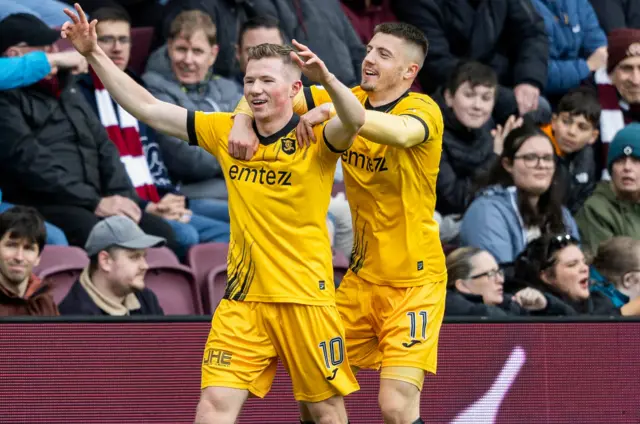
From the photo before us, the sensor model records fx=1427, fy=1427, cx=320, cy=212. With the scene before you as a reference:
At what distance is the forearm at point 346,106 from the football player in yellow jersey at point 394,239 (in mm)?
552

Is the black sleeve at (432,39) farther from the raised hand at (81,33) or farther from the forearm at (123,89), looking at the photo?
the raised hand at (81,33)

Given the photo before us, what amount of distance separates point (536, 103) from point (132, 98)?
18.4 ft

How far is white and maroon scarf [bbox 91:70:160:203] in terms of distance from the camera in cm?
996

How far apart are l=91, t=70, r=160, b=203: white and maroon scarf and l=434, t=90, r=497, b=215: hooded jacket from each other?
2.09 m

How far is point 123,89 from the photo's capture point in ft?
22.3

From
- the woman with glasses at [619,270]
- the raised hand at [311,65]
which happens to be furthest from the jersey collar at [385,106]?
the woman with glasses at [619,270]

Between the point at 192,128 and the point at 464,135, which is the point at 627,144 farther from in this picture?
the point at 192,128

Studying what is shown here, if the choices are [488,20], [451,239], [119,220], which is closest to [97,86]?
[119,220]

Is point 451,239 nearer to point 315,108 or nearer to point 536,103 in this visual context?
point 536,103

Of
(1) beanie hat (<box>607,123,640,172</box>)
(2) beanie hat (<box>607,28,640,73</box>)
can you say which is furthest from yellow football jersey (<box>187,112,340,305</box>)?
(2) beanie hat (<box>607,28,640,73</box>)

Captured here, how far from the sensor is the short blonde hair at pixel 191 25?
33.6ft

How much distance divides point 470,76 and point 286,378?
Result: 356 centimetres

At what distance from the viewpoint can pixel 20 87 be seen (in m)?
9.33

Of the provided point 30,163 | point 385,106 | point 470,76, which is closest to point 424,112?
point 385,106
